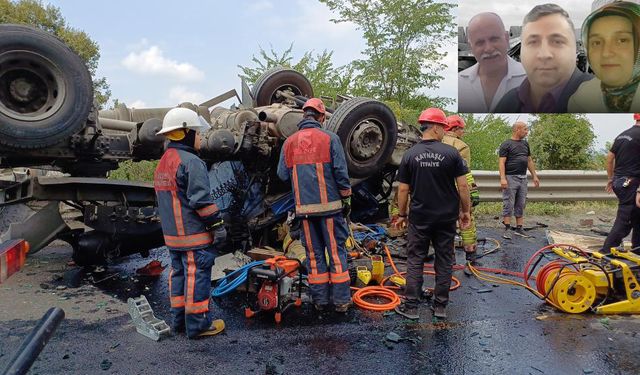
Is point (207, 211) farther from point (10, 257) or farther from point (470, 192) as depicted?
point (470, 192)

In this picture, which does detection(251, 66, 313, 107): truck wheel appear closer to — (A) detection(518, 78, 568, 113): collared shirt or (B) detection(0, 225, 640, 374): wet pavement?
(B) detection(0, 225, 640, 374): wet pavement

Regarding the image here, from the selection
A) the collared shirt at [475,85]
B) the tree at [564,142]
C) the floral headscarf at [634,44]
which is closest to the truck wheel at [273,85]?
the collared shirt at [475,85]

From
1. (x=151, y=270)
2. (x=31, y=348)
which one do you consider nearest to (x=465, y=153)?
(x=151, y=270)

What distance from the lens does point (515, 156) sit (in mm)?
6691

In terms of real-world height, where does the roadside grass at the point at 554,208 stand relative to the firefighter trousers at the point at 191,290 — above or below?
below

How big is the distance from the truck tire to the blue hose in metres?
1.86

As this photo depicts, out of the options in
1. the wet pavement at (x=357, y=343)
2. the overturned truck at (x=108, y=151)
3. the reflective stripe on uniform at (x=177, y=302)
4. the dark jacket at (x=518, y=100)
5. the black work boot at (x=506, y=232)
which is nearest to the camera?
the wet pavement at (x=357, y=343)

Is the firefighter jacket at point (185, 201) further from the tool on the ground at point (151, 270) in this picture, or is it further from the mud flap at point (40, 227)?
the mud flap at point (40, 227)

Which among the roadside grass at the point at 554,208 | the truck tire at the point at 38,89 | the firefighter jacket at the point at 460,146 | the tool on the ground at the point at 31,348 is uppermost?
the truck tire at the point at 38,89

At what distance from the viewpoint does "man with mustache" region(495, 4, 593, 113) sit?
1049cm

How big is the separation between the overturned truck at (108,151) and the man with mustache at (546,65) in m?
7.14

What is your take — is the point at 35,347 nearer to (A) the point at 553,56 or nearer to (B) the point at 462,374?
(B) the point at 462,374

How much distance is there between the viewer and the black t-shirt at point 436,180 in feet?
12.0

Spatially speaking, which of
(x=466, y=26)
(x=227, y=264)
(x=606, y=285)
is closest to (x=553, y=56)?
(x=466, y=26)
